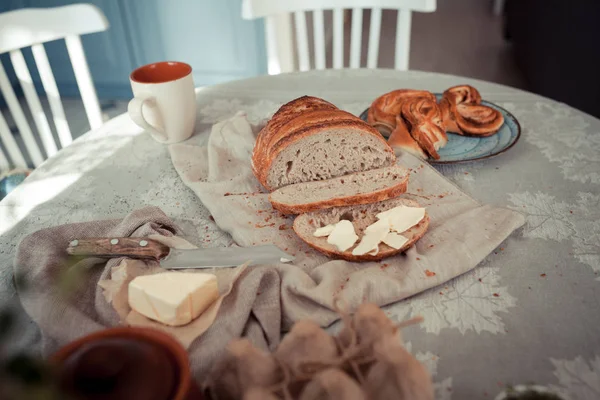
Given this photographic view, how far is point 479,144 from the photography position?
1403mm

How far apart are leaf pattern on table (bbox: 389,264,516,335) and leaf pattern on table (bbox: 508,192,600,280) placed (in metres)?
0.19

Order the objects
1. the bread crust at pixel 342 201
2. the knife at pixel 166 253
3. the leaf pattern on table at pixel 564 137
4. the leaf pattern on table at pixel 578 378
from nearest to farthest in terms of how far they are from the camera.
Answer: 1. the leaf pattern on table at pixel 578 378
2. the knife at pixel 166 253
3. the bread crust at pixel 342 201
4. the leaf pattern on table at pixel 564 137

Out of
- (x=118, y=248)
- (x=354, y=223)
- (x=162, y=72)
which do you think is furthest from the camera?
(x=162, y=72)

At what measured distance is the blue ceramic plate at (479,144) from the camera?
133 cm

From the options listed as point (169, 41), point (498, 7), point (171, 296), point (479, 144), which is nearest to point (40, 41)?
point (171, 296)

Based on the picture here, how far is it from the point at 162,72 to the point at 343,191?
75 centimetres

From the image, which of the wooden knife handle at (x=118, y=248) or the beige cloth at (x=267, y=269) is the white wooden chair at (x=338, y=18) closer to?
the beige cloth at (x=267, y=269)

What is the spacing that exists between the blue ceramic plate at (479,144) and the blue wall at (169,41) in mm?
2649

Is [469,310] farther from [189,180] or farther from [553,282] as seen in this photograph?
[189,180]

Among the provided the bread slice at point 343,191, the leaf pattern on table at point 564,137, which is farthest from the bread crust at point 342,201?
the leaf pattern on table at point 564,137

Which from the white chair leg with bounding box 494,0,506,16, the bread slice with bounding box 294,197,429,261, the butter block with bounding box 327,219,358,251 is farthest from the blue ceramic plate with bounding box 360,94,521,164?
the white chair leg with bounding box 494,0,506,16

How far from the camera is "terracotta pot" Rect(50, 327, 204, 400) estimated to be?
52 centimetres

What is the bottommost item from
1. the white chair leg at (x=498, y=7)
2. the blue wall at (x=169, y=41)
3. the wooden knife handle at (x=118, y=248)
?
the white chair leg at (x=498, y=7)

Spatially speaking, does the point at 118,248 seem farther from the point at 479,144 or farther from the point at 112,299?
the point at 479,144
